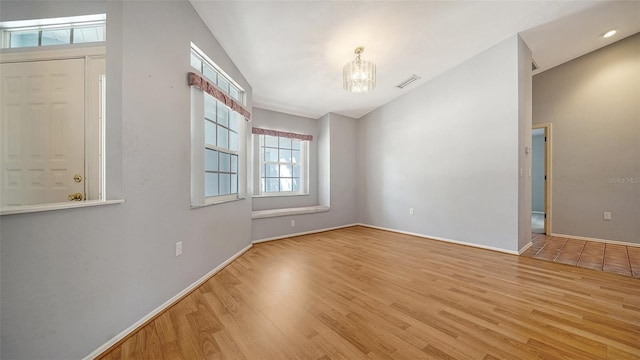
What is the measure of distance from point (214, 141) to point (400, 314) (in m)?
2.56

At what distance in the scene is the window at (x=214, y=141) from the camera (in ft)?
7.11

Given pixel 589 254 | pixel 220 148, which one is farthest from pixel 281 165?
pixel 589 254

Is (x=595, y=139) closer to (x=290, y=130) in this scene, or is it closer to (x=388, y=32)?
(x=388, y=32)

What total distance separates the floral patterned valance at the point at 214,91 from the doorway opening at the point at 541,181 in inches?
206

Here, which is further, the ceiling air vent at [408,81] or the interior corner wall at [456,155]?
the ceiling air vent at [408,81]

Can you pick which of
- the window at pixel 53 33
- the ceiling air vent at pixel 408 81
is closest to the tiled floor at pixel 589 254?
the ceiling air vent at pixel 408 81

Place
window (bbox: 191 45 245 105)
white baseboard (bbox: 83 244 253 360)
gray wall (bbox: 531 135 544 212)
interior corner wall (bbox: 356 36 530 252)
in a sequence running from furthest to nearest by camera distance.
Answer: gray wall (bbox: 531 135 544 212) → interior corner wall (bbox: 356 36 530 252) → window (bbox: 191 45 245 105) → white baseboard (bbox: 83 244 253 360)

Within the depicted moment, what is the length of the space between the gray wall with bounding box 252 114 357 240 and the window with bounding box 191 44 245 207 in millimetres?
1823

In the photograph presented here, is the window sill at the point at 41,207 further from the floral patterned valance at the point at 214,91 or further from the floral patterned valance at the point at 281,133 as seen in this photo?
the floral patterned valance at the point at 281,133

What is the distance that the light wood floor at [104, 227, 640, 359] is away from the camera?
130cm

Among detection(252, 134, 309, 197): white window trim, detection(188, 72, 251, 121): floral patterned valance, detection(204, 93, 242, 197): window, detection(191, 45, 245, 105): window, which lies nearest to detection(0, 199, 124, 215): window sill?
detection(204, 93, 242, 197): window

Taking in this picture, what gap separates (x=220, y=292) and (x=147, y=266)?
66cm

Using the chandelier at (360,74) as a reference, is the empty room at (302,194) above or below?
below

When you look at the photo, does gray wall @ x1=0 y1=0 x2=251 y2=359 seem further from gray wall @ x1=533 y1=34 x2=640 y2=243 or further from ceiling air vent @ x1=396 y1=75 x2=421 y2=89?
gray wall @ x1=533 y1=34 x2=640 y2=243
